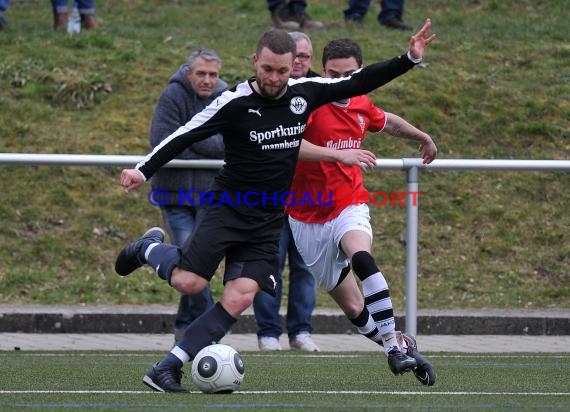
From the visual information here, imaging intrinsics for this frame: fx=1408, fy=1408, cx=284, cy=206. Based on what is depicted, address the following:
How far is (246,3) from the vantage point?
20.3m

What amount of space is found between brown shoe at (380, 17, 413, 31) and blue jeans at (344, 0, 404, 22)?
0.18 ft

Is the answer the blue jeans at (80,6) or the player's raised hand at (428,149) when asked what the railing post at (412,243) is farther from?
→ the blue jeans at (80,6)

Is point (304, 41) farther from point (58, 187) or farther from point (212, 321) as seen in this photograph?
point (58, 187)

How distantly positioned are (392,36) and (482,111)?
2.08 m

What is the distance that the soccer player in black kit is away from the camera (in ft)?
25.0

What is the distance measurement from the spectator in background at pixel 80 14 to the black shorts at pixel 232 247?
10517 millimetres

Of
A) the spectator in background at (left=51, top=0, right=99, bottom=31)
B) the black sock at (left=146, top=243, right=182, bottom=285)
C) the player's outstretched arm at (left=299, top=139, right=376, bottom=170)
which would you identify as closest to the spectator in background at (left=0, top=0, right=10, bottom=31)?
the spectator in background at (left=51, top=0, right=99, bottom=31)

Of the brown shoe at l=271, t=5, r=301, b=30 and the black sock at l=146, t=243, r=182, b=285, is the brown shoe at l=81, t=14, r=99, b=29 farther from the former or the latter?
the black sock at l=146, t=243, r=182, b=285

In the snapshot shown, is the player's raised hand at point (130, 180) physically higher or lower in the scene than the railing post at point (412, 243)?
higher

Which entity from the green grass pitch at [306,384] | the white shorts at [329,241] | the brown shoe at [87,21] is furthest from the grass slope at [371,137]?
the white shorts at [329,241]

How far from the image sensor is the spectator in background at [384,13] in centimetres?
1869

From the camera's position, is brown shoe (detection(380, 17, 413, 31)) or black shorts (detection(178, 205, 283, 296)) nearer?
black shorts (detection(178, 205, 283, 296))

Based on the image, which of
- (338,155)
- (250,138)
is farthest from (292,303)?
(250,138)

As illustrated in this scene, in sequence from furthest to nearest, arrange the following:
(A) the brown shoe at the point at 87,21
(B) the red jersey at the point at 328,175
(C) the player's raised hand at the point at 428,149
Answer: (A) the brown shoe at the point at 87,21, (C) the player's raised hand at the point at 428,149, (B) the red jersey at the point at 328,175
